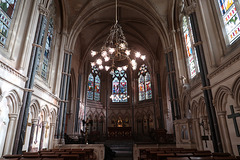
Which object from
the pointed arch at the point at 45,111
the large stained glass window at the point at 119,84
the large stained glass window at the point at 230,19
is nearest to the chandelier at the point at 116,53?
the large stained glass window at the point at 230,19

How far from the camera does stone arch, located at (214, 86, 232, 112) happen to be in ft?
22.3

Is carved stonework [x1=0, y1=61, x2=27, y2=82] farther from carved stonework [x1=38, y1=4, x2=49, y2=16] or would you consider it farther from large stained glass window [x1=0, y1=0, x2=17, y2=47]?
carved stonework [x1=38, y1=4, x2=49, y2=16]

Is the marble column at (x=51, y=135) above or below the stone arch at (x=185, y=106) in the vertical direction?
below

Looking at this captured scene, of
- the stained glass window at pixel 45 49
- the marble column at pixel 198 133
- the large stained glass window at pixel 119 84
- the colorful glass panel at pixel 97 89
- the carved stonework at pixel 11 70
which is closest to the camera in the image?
the carved stonework at pixel 11 70

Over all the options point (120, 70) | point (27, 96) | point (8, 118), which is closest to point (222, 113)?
point (120, 70)

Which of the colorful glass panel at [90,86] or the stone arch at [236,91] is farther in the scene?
the colorful glass panel at [90,86]

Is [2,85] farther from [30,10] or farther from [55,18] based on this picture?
[55,18]

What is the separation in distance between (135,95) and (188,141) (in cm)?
1386

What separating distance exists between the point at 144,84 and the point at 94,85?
23.7 ft

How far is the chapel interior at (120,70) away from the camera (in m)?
6.67

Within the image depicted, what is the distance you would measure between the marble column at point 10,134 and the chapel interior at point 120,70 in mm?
39

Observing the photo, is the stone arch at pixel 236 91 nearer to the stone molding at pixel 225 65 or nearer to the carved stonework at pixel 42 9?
the stone molding at pixel 225 65

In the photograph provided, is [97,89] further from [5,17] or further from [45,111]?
[5,17]

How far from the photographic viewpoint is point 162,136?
13.4 meters
